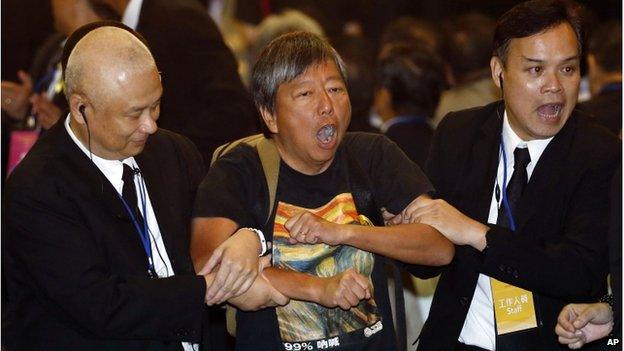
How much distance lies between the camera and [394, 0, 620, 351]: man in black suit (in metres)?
3.70

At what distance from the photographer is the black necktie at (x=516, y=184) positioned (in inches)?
151

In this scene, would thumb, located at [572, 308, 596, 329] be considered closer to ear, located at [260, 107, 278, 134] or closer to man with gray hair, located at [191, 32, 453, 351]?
man with gray hair, located at [191, 32, 453, 351]

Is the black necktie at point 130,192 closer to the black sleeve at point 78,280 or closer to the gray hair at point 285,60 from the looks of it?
the black sleeve at point 78,280

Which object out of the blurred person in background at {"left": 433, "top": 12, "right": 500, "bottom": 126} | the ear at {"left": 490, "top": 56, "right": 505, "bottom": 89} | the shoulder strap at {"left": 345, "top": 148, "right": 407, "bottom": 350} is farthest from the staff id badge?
the blurred person in background at {"left": 433, "top": 12, "right": 500, "bottom": 126}

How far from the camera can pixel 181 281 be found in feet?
11.5

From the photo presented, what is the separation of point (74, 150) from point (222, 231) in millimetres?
542

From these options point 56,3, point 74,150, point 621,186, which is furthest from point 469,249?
point 56,3

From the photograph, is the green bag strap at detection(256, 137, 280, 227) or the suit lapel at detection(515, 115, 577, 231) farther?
the suit lapel at detection(515, 115, 577, 231)

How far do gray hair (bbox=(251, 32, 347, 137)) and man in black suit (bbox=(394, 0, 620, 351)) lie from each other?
592 mm

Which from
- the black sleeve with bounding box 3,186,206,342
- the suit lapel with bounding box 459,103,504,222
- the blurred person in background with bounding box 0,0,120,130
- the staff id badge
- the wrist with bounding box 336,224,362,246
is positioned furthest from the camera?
the blurred person in background with bounding box 0,0,120,130

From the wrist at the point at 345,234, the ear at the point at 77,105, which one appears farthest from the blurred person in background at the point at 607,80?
the ear at the point at 77,105

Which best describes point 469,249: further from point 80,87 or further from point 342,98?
point 80,87

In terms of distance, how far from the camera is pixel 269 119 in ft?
12.1

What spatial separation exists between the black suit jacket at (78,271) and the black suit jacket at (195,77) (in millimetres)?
1535
